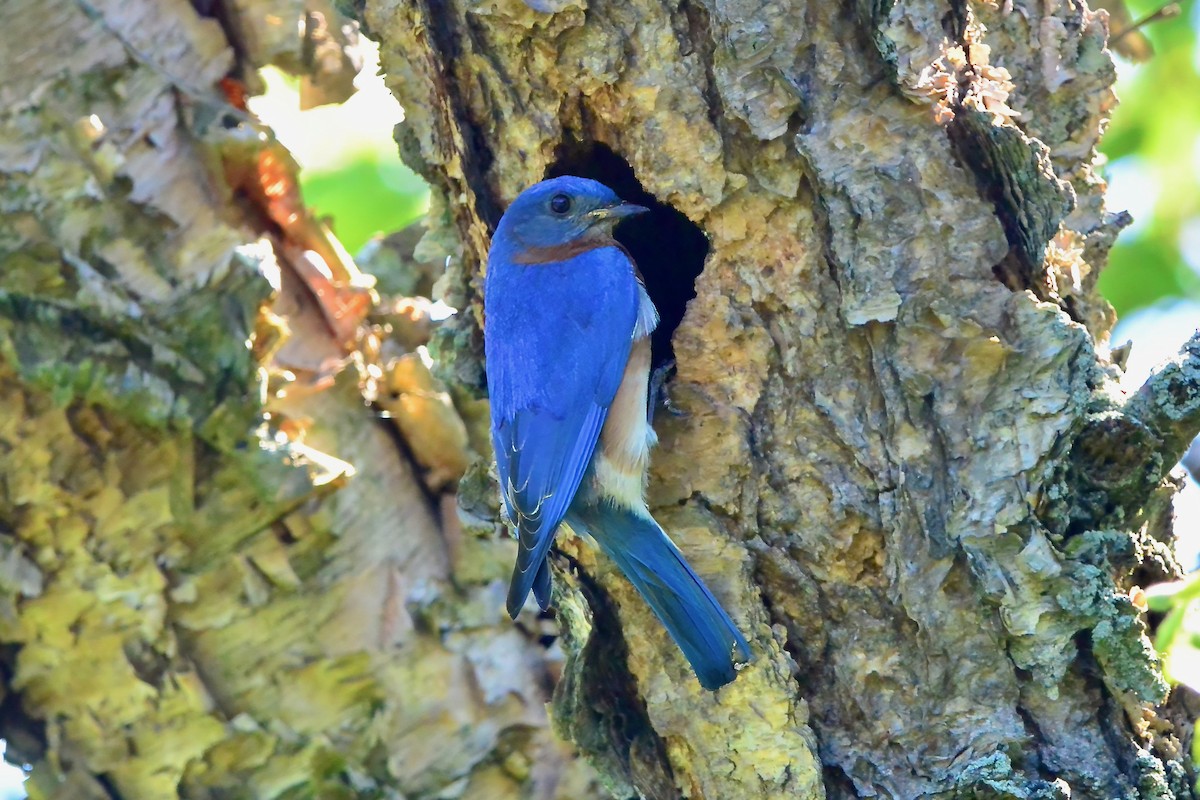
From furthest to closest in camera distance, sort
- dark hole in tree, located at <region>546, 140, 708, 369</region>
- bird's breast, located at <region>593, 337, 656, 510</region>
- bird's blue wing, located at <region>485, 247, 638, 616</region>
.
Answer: dark hole in tree, located at <region>546, 140, 708, 369</region>, bird's blue wing, located at <region>485, 247, 638, 616</region>, bird's breast, located at <region>593, 337, 656, 510</region>

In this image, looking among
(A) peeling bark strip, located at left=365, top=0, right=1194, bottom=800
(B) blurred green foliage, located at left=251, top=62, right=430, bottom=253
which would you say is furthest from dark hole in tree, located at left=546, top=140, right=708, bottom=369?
(B) blurred green foliage, located at left=251, top=62, right=430, bottom=253

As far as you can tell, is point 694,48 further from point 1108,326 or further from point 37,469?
point 37,469

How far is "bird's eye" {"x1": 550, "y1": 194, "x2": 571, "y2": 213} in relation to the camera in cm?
390

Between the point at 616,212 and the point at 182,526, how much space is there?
1633mm

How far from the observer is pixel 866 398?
314 cm

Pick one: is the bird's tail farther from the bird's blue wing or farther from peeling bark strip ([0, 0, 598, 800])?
peeling bark strip ([0, 0, 598, 800])

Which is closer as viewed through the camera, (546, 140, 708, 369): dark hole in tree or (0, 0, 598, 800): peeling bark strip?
(0, 0, 598, 800): peeling bark strip

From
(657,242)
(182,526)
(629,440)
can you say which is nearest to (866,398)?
(629,440)

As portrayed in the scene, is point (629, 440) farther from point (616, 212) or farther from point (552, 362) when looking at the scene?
point (616, 212)

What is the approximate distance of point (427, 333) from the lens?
461cm

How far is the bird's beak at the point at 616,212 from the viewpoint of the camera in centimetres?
400

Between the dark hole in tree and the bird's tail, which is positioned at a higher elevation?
the dark hole in tree

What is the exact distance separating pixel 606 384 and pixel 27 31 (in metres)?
2.13

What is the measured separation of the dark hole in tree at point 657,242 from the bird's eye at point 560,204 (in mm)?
81
